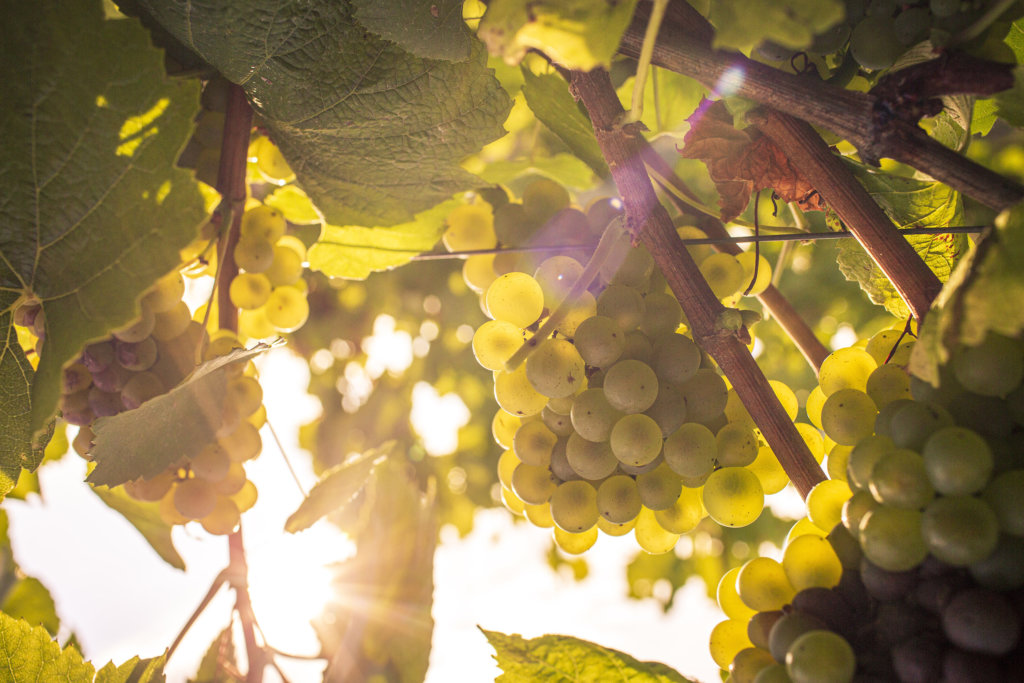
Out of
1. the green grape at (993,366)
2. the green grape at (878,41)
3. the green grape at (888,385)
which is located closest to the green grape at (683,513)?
the green grape at (888,385)

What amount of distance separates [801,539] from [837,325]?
1889mm

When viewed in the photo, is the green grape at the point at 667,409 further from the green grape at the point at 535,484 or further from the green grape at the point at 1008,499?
the green grape at the point at 1008,499

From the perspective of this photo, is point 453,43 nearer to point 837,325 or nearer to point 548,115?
point 548,115

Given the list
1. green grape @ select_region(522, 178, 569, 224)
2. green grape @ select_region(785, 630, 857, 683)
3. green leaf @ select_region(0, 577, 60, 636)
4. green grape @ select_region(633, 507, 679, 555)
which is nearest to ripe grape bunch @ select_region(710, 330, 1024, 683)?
green grape @ select_region(785, 630, 857, 683)

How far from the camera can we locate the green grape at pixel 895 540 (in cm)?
39

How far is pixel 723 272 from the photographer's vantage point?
0.70 metres

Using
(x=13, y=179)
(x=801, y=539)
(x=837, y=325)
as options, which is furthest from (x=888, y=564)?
(x=837, y=325)

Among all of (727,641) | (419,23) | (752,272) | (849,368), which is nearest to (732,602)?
(727,641)

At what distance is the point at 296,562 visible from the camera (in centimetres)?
113

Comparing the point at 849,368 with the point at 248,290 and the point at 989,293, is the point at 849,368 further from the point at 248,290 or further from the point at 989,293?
the point at 248,290

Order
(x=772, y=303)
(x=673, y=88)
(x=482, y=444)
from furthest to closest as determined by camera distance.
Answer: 1. (x=482, y=444)
2. (x=673, y=88)
3. (x=772, y=303)

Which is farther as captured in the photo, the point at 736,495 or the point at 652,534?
the point at 652,534

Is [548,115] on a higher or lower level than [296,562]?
higher

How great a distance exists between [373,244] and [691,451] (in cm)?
56
